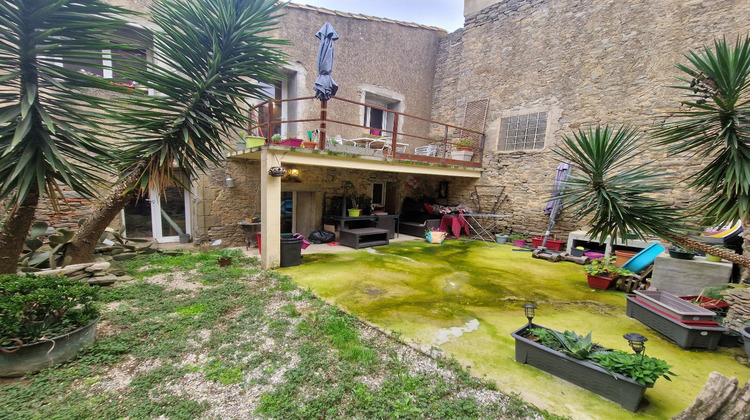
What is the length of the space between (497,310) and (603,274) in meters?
2.62

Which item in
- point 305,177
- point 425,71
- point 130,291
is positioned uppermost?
point 425,71

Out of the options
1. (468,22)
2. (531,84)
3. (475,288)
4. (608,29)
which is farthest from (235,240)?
(608,29)

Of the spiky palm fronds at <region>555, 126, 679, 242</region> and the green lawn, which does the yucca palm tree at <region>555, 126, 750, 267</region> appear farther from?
the green lawn

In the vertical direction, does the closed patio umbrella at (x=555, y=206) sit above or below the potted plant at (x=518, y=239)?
above

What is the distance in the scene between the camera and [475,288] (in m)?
5.10

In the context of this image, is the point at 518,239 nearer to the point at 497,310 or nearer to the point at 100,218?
the point at 497,310

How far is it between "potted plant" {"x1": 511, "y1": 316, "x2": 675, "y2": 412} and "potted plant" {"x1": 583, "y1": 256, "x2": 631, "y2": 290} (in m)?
3.10

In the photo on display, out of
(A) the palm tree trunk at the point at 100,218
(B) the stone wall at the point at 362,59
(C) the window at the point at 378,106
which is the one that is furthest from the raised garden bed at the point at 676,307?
(B) the stone wall at the point at 362,59

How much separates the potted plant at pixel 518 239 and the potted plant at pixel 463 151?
115 inches

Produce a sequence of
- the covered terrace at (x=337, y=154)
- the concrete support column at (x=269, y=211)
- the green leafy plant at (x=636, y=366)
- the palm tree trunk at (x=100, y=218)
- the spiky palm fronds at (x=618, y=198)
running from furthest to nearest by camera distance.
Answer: the covered terrace at (x=337, y=154), the concrete support column at (x=269, y=211), the palm tree trunk at (x=100, y=218), the spiky palm fronds at (x=618, y=198), the green leafy plant at (x=636, y=366)

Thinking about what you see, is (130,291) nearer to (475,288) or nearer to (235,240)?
(235,240)

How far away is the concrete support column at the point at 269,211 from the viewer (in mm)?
5457

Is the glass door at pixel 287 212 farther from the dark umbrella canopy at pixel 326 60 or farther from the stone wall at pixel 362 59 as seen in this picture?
the dark umbrella canopy at pixel 326 60

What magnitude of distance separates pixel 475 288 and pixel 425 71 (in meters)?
8.82
